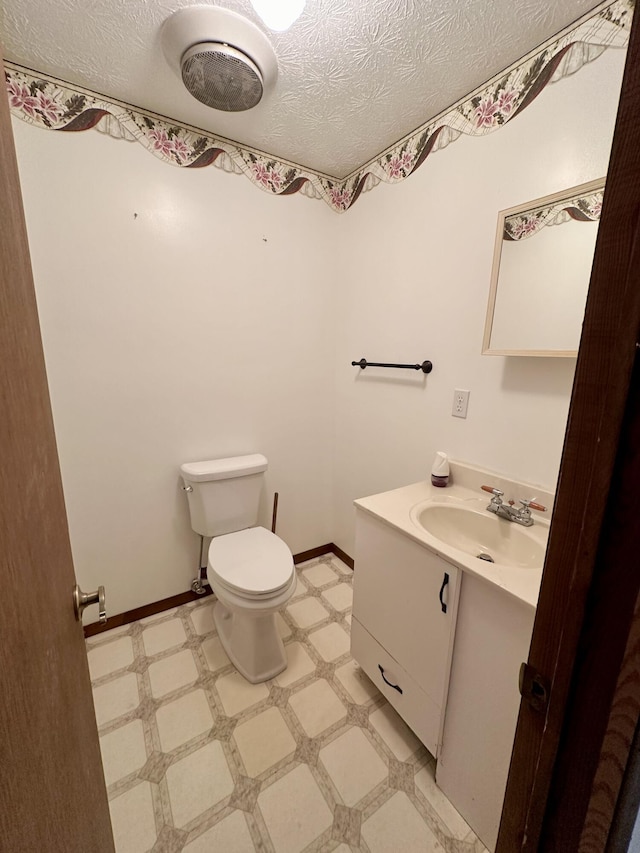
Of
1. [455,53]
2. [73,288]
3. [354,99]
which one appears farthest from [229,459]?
[455,53]

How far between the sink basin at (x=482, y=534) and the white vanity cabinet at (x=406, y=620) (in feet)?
0.50

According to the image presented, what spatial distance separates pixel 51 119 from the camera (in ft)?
4.14

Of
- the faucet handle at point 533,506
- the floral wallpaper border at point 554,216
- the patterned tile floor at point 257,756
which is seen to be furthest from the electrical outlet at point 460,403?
the patterned tile floor at point 257,756

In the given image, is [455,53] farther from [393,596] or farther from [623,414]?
[393,596]

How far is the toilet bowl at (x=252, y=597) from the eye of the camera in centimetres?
133

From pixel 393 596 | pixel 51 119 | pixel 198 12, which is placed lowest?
pixel 393 596

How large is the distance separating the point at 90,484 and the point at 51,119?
143 centimetres

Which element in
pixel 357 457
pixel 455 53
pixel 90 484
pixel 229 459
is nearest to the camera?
pixel 455 53

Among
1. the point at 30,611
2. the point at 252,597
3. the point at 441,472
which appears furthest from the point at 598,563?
the point at 252,597

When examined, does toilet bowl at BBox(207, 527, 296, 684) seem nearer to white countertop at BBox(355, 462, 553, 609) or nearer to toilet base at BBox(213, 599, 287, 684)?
toilet base at BBox(213, 599, 287, 684)

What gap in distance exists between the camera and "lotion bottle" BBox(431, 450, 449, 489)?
4.72 ft

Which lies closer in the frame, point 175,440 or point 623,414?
point 623,414

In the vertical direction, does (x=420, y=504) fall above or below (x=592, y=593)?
below

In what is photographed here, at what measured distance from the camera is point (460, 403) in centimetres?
143
